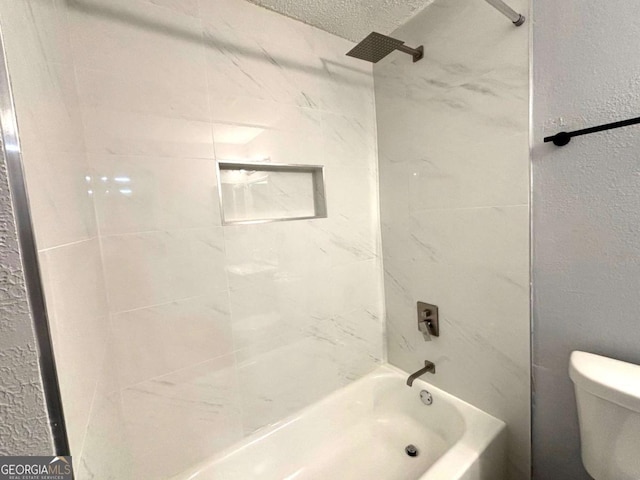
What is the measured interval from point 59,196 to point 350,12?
4.72 ft

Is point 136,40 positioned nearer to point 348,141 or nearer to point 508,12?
point 348,141

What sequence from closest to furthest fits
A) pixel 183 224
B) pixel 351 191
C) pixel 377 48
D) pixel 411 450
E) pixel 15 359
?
1. pixel 15 359
2. pixel 183 224
3. pixel 377 48
4. pixel 411 450
5. pixel 351 191

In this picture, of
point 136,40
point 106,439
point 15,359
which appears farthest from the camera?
point 136,40

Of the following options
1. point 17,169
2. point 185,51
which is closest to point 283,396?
point 17,169

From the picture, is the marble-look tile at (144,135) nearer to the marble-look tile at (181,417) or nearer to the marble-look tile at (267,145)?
the marble-look tile at (267,145)

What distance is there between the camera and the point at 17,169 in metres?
0.35

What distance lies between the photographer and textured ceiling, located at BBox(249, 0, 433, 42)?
1249 mm

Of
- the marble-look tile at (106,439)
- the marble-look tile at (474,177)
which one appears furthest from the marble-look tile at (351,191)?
the marble-look tile at (106,439)

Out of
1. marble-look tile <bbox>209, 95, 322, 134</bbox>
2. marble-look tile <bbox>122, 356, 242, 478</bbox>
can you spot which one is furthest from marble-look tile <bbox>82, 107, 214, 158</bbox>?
marble-look tile <bbox>122, 356, 242, 478</bbox>

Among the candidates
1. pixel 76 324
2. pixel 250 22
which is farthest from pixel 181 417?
pixel 250 22

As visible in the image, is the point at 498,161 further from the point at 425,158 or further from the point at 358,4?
the point at 358,4

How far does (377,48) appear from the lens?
1221 millimetres

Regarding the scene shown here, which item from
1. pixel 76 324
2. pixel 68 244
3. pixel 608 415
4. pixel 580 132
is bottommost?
pixel 608 415

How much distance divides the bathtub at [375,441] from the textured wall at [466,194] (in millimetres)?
138
